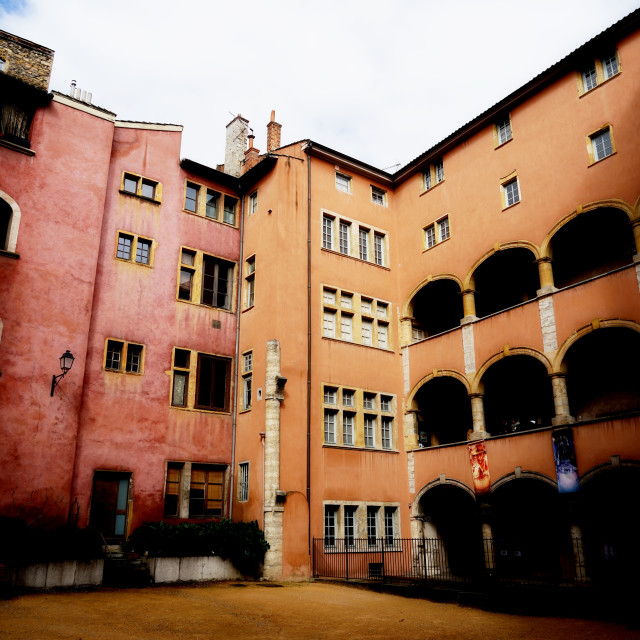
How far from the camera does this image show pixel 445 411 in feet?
83.1

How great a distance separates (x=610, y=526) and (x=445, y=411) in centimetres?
803

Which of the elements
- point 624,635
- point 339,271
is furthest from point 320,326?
point 624,635

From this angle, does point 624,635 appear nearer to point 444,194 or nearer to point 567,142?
point 567,142

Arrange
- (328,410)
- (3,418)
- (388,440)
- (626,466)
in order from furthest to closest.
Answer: (388,440) → (328,410) → (3,418) → (626,466)

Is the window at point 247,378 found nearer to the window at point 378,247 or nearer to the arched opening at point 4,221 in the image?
the window at point 378,247

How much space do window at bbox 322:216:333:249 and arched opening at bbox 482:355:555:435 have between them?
25.5 ft

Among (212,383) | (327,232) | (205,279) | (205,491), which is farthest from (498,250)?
(205,491)

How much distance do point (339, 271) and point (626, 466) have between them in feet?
39.5

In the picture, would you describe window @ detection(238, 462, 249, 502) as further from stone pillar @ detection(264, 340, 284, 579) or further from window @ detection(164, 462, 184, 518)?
window @ detection(164, 462, 184, 518)

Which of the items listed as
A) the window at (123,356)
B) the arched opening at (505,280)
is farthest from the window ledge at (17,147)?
the arched opening at (505,280)

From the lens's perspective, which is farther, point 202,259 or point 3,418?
point 202,259

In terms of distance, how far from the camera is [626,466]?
53.2ft

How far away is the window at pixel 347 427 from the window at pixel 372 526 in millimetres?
2509

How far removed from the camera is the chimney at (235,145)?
27.8 metres
